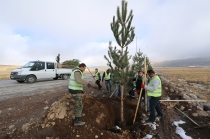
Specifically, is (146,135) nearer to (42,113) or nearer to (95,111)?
(95,111)

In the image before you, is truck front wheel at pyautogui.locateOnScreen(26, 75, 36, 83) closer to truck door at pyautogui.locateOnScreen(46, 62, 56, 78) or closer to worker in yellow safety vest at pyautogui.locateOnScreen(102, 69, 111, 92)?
truck door at pyautogui.locateOnScreen(46, 62, 56, 78)

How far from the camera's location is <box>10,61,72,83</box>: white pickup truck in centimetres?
1214

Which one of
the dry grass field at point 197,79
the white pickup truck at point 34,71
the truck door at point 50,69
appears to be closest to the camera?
the dry grass field at point 197,79

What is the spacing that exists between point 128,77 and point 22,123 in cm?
415

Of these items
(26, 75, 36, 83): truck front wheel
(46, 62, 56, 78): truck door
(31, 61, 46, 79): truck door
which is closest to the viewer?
(26, 75, 36, 83): truck front wheel

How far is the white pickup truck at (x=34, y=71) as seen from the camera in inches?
478

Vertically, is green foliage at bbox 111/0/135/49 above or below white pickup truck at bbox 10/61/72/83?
above

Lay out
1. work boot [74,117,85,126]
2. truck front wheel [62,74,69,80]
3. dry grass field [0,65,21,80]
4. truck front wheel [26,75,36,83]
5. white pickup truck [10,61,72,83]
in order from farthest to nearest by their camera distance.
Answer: dry grass field [0,65,21,80]
truck front wheel [62,74,69,80]
truck front wheel [26,75,36,83]
white pickup truck [10,61,72,83]
work boot [74,117,85,126]

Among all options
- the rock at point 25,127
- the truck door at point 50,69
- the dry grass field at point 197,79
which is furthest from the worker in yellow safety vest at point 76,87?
the truck door at point 50,69

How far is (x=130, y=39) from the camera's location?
210 inches

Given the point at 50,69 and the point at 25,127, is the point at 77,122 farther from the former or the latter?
the point at 50,69

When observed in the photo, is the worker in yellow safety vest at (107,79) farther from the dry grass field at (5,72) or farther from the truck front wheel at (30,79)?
the dry grass field at (5,72)

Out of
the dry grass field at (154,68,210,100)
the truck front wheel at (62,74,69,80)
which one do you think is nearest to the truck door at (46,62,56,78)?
the truck front wheel at (62,74,69,80)

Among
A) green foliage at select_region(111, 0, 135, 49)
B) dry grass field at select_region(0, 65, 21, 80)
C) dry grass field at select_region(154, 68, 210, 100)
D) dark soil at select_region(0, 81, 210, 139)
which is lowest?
dry grass field at select_region(154, 68, 210, 100)
